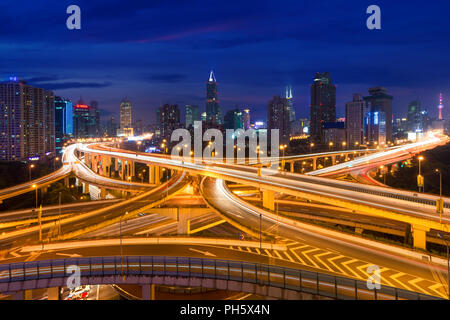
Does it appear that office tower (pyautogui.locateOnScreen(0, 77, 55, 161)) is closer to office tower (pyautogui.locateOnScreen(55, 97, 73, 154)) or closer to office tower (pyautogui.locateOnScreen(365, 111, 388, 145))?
office tower (pyautogui.locateOnScreen(55, 97, 73, 154))

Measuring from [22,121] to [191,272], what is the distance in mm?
116763

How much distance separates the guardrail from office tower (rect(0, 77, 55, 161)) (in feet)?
352

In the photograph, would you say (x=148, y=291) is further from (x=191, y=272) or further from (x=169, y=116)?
(x=169, y=116)

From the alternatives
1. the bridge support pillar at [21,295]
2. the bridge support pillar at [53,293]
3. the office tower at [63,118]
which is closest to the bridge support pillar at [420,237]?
the bridge support pillar at [53,293]

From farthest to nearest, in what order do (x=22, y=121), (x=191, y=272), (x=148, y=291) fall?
(x=22, y=121) → (x=148, y=291) → (x=191, y=272)

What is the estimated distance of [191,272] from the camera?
16.6 metres

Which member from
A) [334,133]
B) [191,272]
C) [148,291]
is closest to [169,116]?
[334,133]

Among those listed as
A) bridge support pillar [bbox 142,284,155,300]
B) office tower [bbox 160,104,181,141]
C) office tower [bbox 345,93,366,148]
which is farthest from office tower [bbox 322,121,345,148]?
bridge support pillar [bbox 142,284,155,300]

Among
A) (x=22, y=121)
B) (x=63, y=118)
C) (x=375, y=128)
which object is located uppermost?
(x=63, y=118)

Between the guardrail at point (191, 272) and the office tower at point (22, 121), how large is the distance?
10719cm
